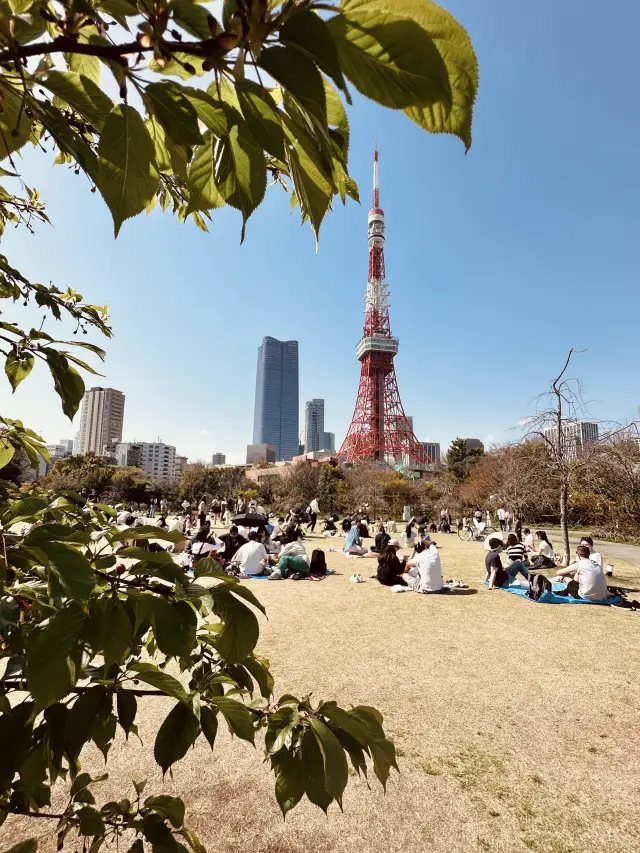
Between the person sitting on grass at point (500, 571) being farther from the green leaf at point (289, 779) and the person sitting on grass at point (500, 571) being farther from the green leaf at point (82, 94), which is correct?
the green leaf at point (82, 94)

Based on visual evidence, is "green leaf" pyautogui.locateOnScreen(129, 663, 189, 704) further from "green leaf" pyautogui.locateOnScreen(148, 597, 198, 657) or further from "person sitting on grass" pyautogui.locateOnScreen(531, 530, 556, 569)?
"person sitting on grass" pyautogui.locateOnScreen(531, 530, 556, 569)

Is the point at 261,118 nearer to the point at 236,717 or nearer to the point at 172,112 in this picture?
the point at 172,112

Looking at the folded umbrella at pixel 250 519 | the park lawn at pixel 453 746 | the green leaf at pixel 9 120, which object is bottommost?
the park lawn at pixel 453 746

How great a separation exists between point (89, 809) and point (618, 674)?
5725 mm

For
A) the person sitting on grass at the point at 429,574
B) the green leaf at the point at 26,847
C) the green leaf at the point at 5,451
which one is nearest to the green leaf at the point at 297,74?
the green leaf at the point at 26,847

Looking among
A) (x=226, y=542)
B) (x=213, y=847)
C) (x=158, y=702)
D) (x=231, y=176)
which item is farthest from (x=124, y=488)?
(x=231, y=176)

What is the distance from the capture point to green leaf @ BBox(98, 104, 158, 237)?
498 millimetres

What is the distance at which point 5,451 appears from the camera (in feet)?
4.91

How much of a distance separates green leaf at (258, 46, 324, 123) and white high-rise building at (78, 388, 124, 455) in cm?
11772

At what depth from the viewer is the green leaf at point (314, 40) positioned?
35 centimetres

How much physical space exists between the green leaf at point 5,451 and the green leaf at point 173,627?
3.93ft

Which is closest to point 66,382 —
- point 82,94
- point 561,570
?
point 82,94

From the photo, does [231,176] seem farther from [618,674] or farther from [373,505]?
[373,505]

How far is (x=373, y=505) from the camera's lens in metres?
28.3
